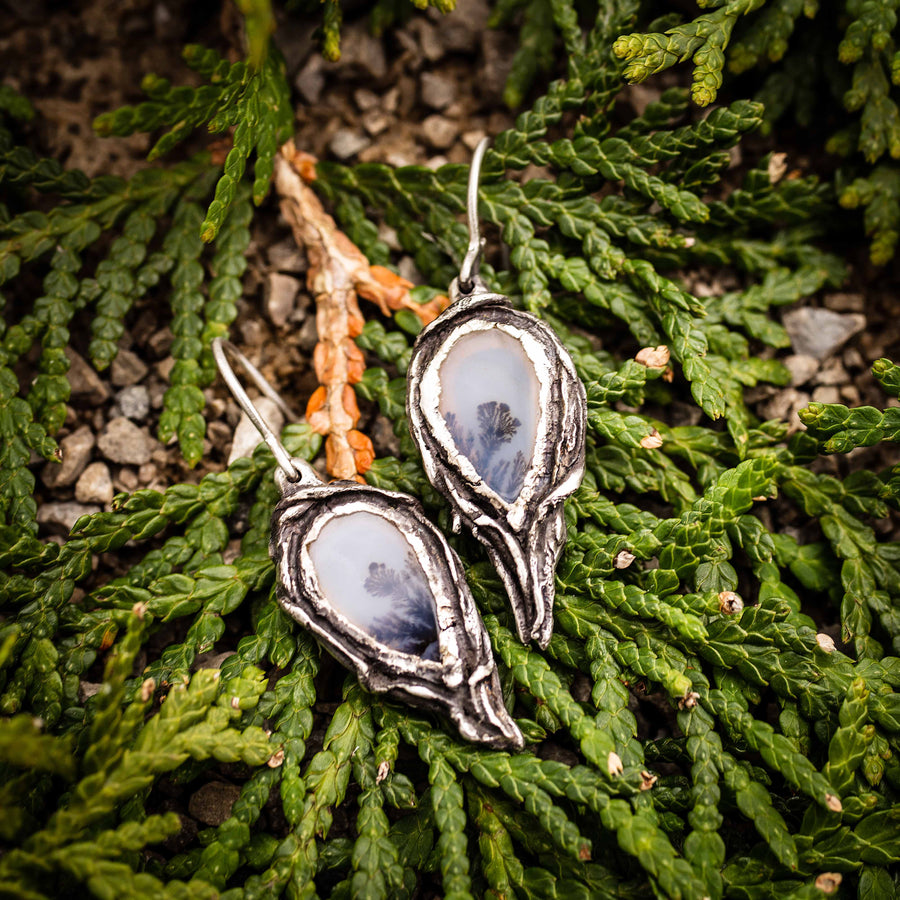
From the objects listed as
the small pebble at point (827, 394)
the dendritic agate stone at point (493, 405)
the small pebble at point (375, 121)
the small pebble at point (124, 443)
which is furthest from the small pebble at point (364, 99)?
the small pebble at point (827, 394)

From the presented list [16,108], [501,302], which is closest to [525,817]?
[501,302]

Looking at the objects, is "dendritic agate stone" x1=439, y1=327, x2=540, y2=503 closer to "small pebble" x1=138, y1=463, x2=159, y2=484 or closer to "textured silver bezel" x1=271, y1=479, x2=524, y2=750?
"textured silver bezel" x1=271, y1=479, x2=524, y2=750

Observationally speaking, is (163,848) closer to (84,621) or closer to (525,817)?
(84,621)

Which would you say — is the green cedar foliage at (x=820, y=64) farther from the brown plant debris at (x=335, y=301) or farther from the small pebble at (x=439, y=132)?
the brown plant debris at (x=335, y=301)

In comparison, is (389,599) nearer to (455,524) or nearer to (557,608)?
(455,524)

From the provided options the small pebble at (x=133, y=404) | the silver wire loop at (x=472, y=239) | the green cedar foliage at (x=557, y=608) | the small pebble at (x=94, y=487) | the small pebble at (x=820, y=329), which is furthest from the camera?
the small pebble at (x=820, y=329)

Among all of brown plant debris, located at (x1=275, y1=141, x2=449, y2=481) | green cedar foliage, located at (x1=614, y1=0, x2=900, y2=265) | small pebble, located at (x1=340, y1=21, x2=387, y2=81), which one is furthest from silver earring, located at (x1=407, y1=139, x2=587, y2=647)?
small pebble, located at (x1=340, y1=21, x2=387, y2=81)
